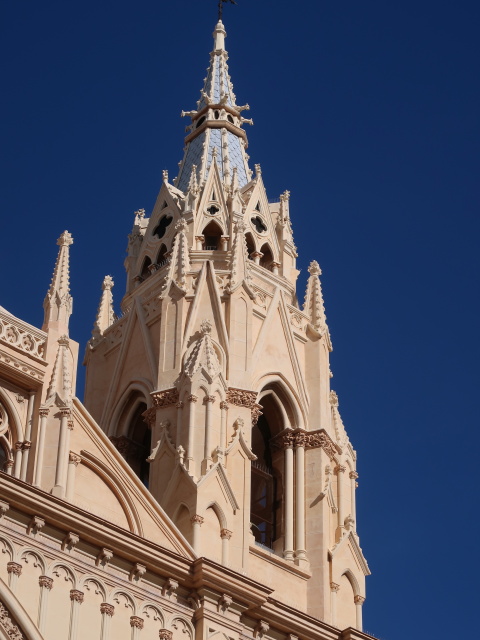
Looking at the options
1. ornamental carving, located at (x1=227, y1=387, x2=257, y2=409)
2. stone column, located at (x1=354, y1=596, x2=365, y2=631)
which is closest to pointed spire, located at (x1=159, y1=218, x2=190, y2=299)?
ornamental carving, located at (x1=227, y1=387, x2=257, y2=409)

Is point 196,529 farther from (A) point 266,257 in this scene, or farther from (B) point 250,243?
(A) point 266,257

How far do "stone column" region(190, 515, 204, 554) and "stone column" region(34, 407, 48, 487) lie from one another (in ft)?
11.9

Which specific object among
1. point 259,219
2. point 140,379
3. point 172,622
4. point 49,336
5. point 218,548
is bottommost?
point 172,622

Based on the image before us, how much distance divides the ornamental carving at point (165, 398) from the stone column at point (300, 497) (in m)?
3.11

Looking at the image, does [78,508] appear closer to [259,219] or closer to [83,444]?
[83,444]

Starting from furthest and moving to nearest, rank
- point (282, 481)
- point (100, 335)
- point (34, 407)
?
point (100, 335), point (282, 481), point (34, 407)

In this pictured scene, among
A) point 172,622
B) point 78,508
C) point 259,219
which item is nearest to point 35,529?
point 78,508

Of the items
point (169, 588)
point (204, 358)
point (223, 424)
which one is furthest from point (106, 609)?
point (204, 358)

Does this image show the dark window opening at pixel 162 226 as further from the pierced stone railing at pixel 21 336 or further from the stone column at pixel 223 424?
the pierced stone railing at pixel 21 336

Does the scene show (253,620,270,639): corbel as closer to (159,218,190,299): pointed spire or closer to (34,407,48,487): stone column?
(34,407,48,487): stone column

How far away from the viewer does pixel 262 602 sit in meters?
28.9

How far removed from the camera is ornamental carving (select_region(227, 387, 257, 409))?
110ft

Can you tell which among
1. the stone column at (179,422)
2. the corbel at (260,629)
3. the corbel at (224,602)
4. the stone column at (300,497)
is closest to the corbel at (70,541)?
the corbel at (224,602)

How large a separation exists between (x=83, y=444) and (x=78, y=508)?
9.90ft
